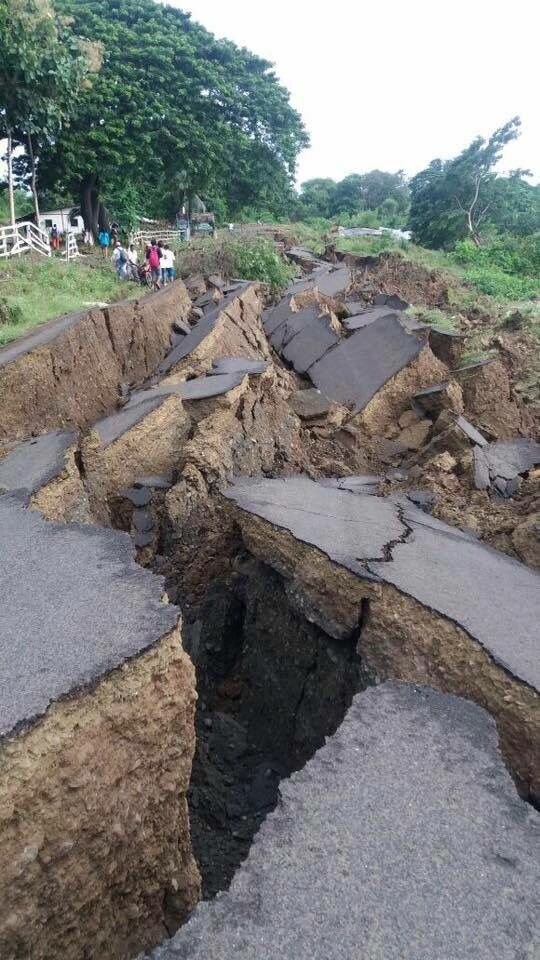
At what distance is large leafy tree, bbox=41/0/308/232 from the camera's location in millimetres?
17109

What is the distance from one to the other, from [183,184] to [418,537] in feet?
72.5

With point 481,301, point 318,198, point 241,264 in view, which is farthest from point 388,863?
point 318,198

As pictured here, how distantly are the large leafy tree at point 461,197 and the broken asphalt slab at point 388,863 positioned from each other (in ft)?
87.9

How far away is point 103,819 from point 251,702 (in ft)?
6.39

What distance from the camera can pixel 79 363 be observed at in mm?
6824

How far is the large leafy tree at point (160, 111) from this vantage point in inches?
674

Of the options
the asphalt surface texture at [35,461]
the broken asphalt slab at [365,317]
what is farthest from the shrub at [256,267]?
the asphalt surface texture at [35,461]

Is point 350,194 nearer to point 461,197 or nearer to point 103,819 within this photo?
point 461,197

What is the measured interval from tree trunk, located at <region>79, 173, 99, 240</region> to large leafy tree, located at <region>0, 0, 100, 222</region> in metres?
2.39

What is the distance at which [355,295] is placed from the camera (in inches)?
500

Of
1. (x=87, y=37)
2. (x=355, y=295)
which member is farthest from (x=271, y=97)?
(x=355, y=295)

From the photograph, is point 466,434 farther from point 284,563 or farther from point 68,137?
point 68,137

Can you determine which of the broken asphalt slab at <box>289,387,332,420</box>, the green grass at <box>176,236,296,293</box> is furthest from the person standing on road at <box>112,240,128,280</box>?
the broken asphalt slab at <box>289,387,332,420</box>

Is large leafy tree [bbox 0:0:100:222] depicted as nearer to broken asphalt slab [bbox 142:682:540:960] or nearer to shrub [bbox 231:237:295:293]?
shrub [bbox 231:237:295:293]
